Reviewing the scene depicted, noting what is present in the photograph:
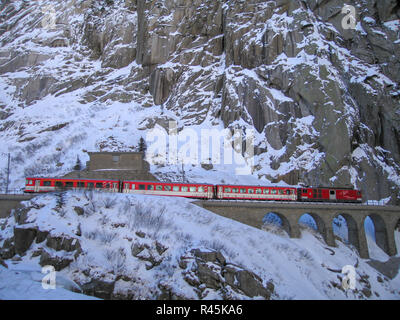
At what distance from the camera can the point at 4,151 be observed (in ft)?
204

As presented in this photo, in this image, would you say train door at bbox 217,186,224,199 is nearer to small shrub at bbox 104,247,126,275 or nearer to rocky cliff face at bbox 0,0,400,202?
small shrub at bbox 104,247,126,275

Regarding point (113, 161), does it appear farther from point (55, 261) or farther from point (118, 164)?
point (55, 261)

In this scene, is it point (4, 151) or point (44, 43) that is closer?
point (4, 151)

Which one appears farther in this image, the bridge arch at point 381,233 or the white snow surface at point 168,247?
the bridge arch at point 381,233

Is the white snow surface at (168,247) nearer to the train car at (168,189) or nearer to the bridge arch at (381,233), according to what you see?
the train car at (168,189)

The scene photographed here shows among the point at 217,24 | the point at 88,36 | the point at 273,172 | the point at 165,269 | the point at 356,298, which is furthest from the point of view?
the point at 88,36

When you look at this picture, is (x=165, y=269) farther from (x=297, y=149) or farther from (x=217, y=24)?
(x=217, y=24)

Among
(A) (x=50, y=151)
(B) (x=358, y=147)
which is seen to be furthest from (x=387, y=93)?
(A) (x=50, y=151)

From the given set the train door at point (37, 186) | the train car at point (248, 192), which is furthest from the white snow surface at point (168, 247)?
the train door at point (37, 186)

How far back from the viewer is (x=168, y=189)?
35188 millimetres

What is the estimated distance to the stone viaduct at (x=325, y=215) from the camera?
3372 cm

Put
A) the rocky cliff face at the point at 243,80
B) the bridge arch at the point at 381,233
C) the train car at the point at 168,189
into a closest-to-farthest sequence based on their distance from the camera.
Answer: the train car at the point at 168,189 < the bridge arch at the point at 381,233 < the rocky cliff face at the point at 243,80

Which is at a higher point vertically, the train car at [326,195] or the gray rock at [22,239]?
the train car at [326,195]

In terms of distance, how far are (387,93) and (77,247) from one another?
5989cm
